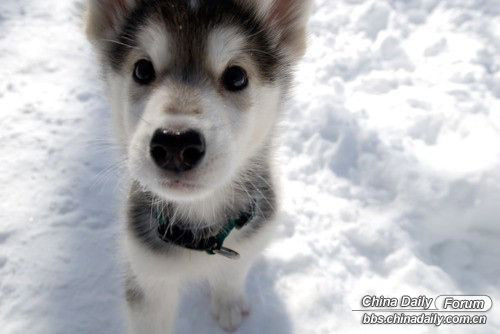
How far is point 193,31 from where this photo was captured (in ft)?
6.92

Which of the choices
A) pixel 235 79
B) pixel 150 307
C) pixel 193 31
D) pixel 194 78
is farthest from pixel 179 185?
pixel 150 307

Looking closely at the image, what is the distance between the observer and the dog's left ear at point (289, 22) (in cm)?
254

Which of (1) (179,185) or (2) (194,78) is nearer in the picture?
(1) (179,185)

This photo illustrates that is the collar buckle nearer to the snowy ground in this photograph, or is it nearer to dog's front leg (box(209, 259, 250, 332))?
dog's front leg (box(209, 259, 250, 332))

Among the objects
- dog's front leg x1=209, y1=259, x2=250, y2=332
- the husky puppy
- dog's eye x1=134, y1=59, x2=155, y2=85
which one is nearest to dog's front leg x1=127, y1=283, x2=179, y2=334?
the husky puppy

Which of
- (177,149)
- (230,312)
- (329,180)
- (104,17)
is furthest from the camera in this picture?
(329,180)

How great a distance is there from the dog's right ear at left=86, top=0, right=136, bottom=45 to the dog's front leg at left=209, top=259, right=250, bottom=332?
1.66 m

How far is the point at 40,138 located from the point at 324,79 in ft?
9.21

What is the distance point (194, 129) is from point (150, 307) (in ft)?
4.39

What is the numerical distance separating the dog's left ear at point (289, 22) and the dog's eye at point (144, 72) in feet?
2.46

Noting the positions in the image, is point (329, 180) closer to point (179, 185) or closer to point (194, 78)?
point (194, 78)

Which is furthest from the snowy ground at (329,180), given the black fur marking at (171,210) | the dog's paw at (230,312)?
the black fur marking at (171,210)

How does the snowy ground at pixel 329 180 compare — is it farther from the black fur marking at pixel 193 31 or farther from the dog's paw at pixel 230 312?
the black fur marking at pixel 193 31

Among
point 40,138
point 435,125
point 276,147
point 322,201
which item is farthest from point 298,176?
point 40,138
